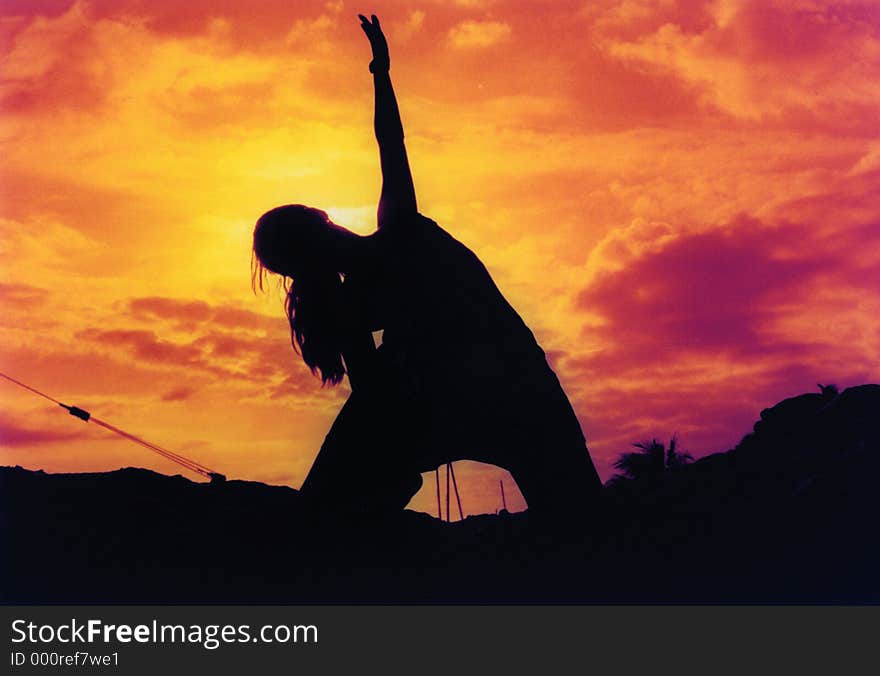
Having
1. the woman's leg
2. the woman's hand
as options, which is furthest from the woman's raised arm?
the woman's leg

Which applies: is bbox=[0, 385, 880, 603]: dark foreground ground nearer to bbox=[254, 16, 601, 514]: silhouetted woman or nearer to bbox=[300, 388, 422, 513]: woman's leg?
bbox=[300, 388, 422, 513]: woman's leg

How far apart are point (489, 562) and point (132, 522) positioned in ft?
7.76

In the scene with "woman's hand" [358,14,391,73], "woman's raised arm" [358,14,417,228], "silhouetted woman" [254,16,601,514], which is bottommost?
"silhouetted woman" [254,16,601,514]

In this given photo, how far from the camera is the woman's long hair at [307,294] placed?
5.49 meters

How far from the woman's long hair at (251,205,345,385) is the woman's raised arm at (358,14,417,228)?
0.36 meters

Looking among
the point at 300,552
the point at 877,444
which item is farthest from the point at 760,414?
the point at 300,552

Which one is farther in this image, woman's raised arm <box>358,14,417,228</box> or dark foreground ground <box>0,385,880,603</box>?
dark foreground ground <box>0,385,880,603</box>

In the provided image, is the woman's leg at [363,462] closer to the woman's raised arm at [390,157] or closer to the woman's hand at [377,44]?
the woman's raised arm at [390,157]

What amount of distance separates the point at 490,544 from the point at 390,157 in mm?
2817

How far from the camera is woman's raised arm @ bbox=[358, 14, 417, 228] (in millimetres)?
5672

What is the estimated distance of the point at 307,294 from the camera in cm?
558

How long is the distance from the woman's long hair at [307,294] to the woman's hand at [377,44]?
91 cm

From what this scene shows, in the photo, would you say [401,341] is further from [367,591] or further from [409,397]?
[367,591]

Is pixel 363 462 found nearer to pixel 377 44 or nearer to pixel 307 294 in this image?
pixel 307 294
